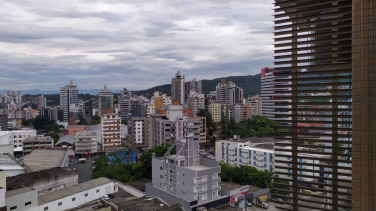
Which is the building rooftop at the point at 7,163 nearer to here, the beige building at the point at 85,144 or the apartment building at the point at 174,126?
the beige building at the point at 85,144

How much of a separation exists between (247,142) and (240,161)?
1.40m

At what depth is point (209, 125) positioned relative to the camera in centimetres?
3119

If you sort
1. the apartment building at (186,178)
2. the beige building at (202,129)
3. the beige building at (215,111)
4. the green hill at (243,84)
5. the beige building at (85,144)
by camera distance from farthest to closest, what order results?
the green hill at (243,84) < the beige building at (215,111) < the beige building at (202,129) < the beige building at (85,144) < the apartment building at (186,178)

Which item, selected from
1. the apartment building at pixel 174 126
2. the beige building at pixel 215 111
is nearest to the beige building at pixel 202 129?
the apartment building at pixel 174 126

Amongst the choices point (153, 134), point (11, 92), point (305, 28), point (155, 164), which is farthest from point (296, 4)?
point (11, 92)

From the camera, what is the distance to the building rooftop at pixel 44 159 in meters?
16.8

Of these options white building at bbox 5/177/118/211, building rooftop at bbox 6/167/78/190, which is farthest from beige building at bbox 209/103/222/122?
building rooftop at bbox 6/167/78/190

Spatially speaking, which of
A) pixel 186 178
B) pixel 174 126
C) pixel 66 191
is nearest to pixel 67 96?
pixel 174 126

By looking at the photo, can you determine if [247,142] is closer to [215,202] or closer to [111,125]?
[215,202]

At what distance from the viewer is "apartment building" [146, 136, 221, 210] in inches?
475

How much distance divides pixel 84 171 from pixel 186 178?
10030 millimetres

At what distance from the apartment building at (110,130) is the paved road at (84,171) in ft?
15.2

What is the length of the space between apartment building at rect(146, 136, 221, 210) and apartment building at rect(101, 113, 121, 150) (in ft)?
42.4

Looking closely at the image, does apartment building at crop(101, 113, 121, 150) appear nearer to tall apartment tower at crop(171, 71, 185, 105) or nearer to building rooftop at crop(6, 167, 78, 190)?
building rooftop at crop(6, 167, 78, 190)
